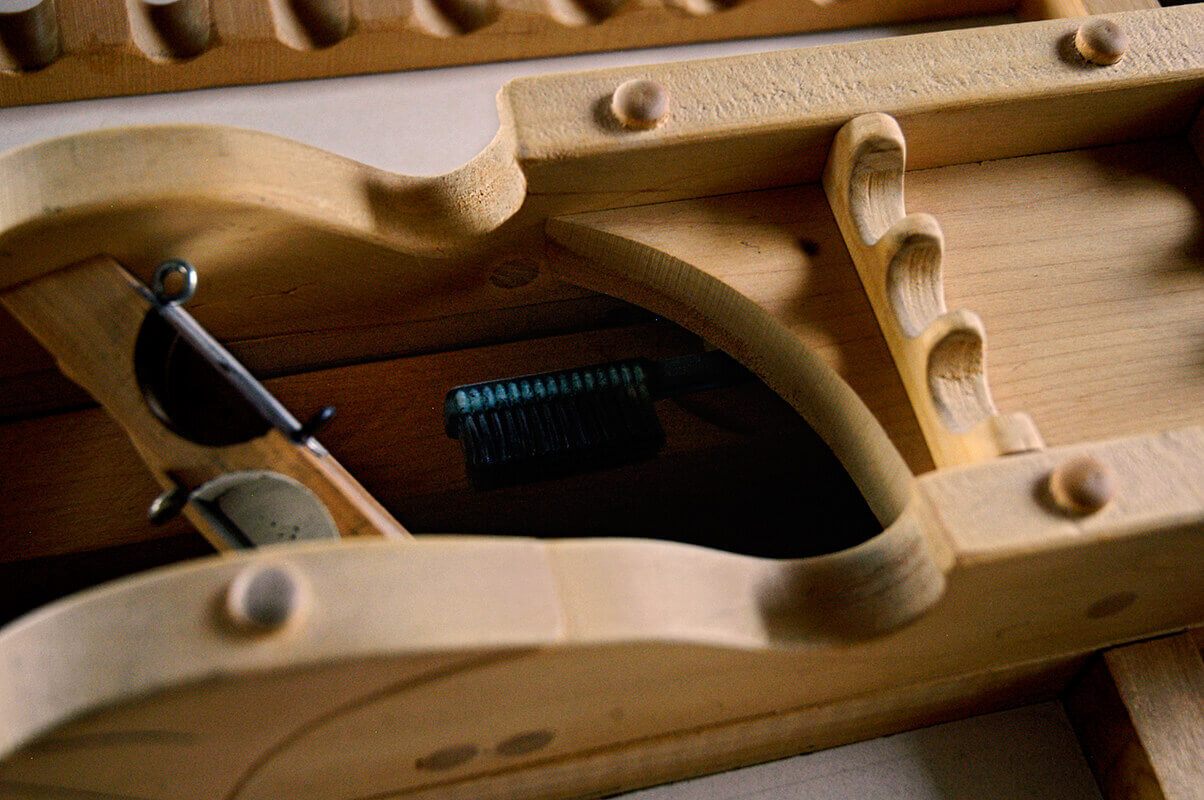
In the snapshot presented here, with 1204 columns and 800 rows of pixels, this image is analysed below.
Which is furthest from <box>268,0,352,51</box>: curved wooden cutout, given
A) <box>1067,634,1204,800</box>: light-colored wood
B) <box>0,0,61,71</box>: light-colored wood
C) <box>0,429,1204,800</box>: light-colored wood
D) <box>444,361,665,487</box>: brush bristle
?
<box>1067,634,1204,800</box>: light-colored wood

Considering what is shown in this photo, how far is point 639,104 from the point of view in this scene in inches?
20.8

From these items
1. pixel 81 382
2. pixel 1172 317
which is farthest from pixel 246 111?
pixel 1172 317

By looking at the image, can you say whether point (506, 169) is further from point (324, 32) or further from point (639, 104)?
point (324, 32)

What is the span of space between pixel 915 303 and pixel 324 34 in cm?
39

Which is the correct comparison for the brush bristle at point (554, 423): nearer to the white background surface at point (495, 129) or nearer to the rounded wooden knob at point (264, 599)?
the white background surface at point (495, 129)

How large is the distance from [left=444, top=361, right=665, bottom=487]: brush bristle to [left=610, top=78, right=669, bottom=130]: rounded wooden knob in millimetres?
182

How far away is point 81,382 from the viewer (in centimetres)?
51

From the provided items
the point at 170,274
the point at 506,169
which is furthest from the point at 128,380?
the point at 506,169

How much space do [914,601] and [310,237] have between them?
34 centimetres

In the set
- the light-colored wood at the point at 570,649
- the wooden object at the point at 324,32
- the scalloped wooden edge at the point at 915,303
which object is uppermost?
the wooden object at the point at 324,32

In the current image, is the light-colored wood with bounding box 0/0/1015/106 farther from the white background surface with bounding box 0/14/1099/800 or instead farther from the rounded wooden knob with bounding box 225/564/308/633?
the rounded wooden knob with bounding box 225/564/308/633

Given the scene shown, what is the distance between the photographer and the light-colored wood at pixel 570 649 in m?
0.33

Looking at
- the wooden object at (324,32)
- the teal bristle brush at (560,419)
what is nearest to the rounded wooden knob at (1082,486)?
the teal bristle brush at (560,419)

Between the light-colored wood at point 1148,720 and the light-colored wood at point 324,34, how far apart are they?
437 millimetres
